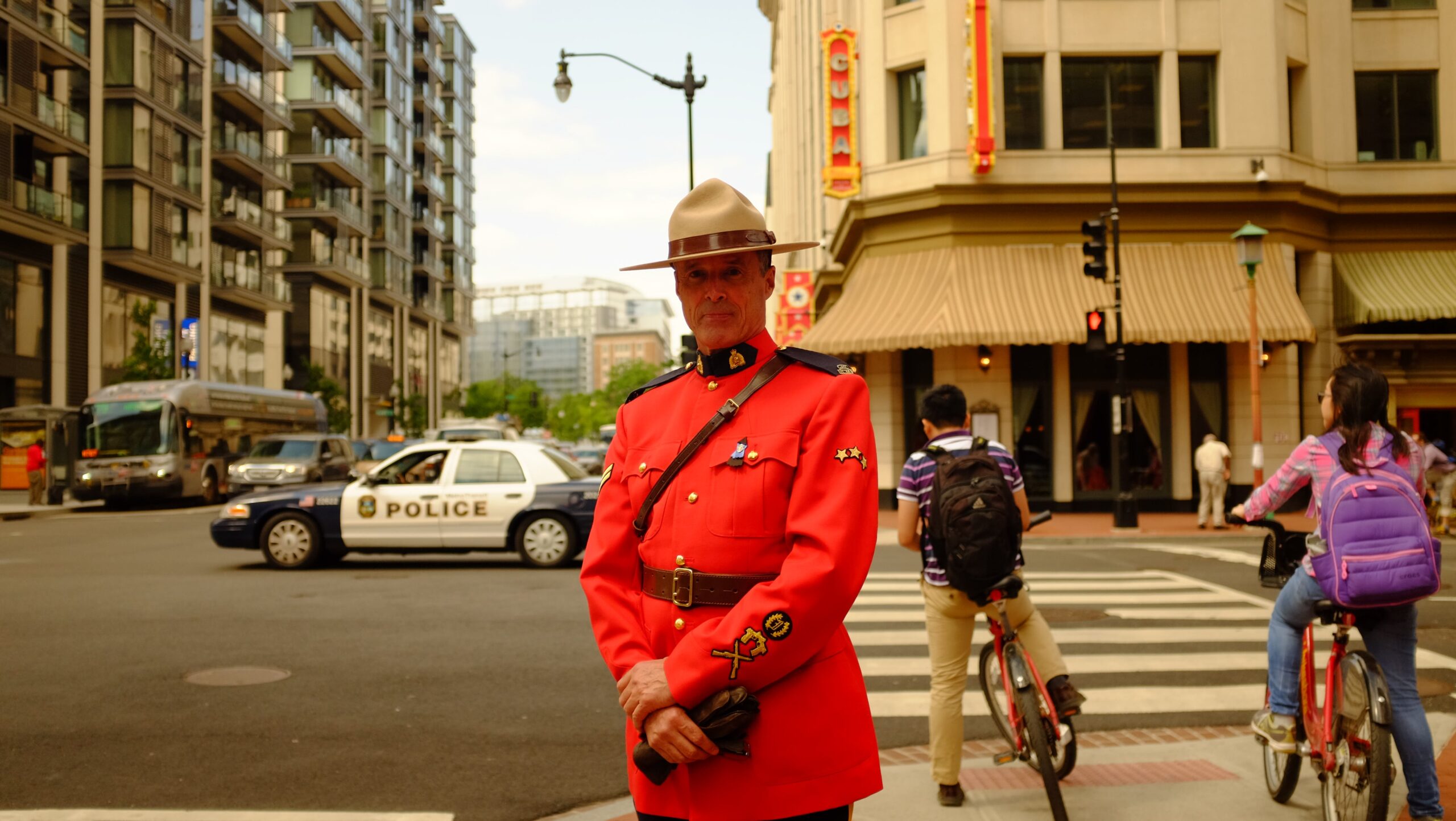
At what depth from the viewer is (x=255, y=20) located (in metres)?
52.7

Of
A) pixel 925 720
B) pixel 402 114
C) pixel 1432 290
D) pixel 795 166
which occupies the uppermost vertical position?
pixel 402 114

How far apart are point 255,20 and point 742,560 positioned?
56.8 meters

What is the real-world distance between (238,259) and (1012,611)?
51.5 metres

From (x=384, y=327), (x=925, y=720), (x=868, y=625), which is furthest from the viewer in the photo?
(x=384, y=327)

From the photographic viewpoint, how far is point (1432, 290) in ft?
78.8

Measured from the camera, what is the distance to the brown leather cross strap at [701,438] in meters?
2.80

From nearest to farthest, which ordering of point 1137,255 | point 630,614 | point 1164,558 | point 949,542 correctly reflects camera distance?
point 630,614 → point 949,542 → point 1164,558 → point 1137,255

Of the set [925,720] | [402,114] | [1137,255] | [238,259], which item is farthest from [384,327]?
[925,720]

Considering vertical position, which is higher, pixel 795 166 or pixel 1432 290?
pixel 795 166

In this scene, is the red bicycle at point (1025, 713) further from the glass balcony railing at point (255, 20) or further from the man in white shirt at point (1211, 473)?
the glass balcony railing at point (255, 20)

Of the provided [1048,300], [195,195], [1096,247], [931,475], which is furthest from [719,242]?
[195,195]

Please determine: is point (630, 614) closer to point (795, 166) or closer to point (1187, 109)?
point (1187, 109)

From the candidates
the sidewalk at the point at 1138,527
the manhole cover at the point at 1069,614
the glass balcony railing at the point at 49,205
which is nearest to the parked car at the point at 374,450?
the glass balcony railing at the point at 49,205

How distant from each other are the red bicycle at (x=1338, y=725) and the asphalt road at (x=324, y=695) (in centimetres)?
198
